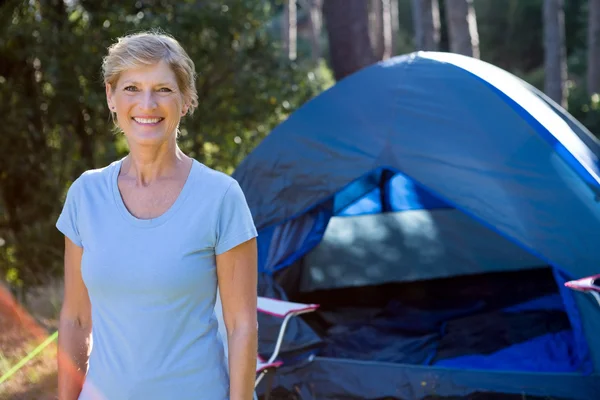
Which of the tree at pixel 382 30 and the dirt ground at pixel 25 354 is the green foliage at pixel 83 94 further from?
the tree at pixel 382 30

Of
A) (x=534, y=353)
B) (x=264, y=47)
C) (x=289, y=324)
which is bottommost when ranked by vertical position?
(x=534, y=353)

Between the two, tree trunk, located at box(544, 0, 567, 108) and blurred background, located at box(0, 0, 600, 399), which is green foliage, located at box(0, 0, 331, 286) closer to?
blurred background, located at box(0, 0, 600, 399)

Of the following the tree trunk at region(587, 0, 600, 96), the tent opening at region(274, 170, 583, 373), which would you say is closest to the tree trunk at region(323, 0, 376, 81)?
the tent opening at region(274, 170, 583, 373)

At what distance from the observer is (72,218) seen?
5.08ft

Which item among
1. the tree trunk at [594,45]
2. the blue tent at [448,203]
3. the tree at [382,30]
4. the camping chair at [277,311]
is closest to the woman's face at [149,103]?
the camping chair at [277,311]

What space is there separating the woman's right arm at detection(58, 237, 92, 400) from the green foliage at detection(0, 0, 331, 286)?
13.8 feet

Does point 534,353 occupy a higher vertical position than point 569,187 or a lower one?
lower

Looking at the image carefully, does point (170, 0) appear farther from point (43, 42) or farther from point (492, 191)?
point (492, 191)

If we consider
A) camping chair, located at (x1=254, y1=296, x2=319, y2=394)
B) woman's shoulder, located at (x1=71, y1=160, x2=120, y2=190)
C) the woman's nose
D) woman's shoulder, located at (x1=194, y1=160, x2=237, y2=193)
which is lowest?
camping chair, located at (x1=254, y1=296, x2=319, y2=394)

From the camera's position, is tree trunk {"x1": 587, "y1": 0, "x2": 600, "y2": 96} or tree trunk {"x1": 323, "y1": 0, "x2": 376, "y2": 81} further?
tree trunk {"x1": 587, "y1": 0, "x2": 600, "y2": 96}

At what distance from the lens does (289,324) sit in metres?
3.69

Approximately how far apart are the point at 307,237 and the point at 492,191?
1054 millimetres

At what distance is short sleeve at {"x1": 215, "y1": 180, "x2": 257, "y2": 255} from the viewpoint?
4.76ft

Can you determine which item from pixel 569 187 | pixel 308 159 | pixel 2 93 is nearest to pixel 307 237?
pixel 308 159
